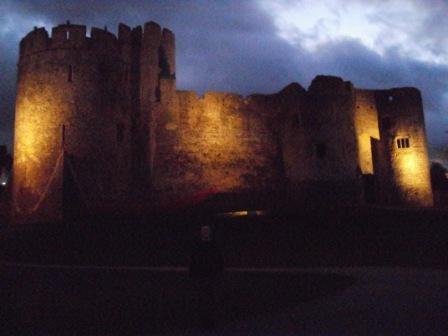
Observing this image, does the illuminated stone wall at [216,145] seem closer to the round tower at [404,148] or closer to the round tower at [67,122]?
the round tower at [67,122]

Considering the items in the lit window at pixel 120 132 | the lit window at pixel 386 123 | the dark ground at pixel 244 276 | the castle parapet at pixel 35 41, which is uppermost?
the castle parapet at pixel 35 41

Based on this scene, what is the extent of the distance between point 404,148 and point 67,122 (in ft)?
69.7

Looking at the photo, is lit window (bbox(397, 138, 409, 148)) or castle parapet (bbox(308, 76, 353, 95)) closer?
castle parapet (bbox(308, 76, 353, 95))

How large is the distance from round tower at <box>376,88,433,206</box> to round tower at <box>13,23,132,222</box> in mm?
17550

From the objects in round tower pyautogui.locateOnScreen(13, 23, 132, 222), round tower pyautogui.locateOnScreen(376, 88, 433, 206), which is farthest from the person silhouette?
round tower pyautogui.locateOnScreen(376, 88, 433, 206)

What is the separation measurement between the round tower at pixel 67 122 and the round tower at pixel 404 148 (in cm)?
1755

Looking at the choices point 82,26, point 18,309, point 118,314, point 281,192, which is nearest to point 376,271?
point 118,314

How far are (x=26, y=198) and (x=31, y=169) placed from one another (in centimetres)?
131

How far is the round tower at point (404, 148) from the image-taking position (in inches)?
1120

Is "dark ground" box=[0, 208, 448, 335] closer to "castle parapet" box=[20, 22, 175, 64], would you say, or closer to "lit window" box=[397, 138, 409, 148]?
"castle parapet" box=[20, 22, 175, 64]

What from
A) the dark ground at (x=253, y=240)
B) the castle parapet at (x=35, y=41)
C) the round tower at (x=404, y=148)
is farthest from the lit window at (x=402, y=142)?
the castle parapet at (x=35, y=41)

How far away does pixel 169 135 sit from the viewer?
76.5 ft

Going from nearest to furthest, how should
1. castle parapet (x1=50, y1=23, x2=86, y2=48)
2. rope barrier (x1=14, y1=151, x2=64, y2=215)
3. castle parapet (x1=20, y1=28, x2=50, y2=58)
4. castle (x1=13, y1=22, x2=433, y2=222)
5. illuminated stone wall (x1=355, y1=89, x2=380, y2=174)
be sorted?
rope barrier (x1=14, y1=151, x2=64, y2=215)
castle (x1=13, y1=22, x2=433, y2=222)
castle parapet (x1=50, y1=23, x2=86, y2=48)
castle parapet (x1=20, y1=28, x2=50, y2=58)
illuminated stone wall (x1=355, y1=89, x2=380, y2=174)

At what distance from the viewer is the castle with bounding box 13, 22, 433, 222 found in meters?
19.5
